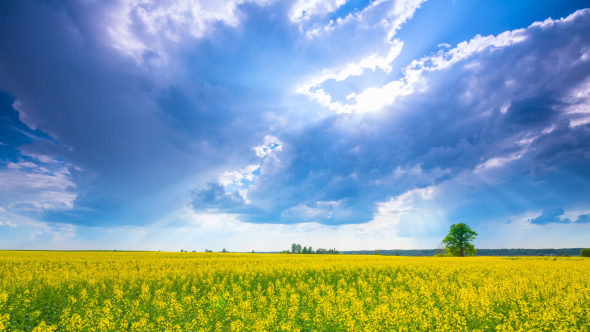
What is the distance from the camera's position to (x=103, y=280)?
1770 cm

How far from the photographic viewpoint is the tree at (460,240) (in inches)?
3516

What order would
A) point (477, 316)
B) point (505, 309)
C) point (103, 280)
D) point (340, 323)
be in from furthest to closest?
1. point (103, 280)
2. point (505, 309)
3. point (477, 316)
4. point (340, 323)

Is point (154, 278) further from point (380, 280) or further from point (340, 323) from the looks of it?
point (380, 280)

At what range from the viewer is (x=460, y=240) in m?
91.3

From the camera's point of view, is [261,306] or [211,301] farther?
[211,301]

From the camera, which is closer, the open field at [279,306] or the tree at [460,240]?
the open field at [279,306]

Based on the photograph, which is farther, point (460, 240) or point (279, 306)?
point (460, 240)

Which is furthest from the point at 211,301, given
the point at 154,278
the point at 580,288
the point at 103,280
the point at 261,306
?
the point at 580,288

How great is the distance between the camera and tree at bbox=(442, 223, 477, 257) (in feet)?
293

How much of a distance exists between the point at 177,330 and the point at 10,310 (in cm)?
990

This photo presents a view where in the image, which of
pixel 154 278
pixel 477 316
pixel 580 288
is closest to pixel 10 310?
pixel 154 278

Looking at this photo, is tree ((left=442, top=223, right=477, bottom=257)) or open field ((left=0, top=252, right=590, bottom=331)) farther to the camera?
tree ((left=442, top=223, right=477, bottom=257))

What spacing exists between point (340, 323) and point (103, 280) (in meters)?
16.9

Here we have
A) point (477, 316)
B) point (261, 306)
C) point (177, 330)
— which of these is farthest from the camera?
point (261, 306)
